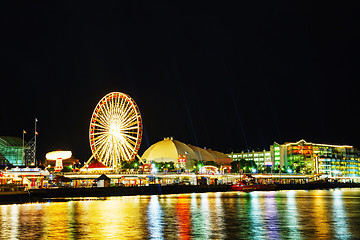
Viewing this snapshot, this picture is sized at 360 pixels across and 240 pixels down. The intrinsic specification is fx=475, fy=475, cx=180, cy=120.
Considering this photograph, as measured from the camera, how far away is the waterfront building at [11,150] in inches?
7151

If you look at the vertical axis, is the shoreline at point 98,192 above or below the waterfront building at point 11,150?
below

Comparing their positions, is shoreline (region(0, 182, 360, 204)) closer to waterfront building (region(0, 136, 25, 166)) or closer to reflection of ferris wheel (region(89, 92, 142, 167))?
reflection of ferris wheel (region(89, 92, 142, 167))

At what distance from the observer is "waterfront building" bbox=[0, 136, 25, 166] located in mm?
181625

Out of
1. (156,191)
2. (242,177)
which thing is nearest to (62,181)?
(156,191)

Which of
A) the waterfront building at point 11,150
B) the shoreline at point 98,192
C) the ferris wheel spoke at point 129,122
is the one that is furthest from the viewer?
the waterfront building at point 11,150

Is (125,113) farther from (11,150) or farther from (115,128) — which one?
(11,150)

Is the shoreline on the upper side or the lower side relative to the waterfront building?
lower

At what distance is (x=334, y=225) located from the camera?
119 ft

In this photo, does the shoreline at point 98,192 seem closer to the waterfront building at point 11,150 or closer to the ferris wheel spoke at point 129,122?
the ferris wheel spoke at point 129,122

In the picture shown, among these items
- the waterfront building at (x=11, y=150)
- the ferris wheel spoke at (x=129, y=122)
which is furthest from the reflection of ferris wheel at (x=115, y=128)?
the waterfront building at (x=11, y=150)

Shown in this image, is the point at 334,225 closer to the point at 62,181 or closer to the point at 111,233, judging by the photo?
the point at 111,233

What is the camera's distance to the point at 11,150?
600 ft

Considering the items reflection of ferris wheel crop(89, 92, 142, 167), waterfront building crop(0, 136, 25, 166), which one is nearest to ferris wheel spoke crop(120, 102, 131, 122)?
reflection of ferris wheel crop(89, 92, 142, 167)

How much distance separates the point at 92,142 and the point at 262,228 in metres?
86.4
